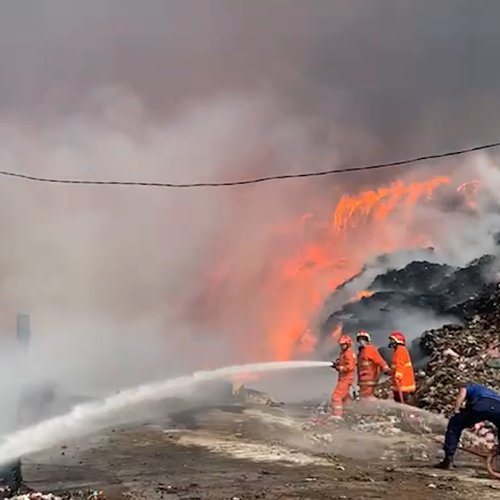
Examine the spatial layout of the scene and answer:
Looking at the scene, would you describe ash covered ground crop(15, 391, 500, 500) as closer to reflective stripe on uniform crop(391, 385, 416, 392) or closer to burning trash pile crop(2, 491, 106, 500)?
burning trash pile crop(2, 491, 106, 500)

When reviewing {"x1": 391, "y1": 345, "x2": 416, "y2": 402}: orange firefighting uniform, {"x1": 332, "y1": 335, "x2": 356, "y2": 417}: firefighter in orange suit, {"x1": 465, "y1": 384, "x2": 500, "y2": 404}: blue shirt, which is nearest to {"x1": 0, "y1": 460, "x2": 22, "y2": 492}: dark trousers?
{"x1": 465, "y1": 384, "x2": 500, "y2": 404}: blue shirt

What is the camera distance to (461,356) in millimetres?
16734

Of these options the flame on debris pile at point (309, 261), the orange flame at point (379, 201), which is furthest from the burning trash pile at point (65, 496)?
the orange flame at point (379, 201)

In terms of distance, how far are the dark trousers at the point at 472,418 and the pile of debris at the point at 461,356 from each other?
4.79 m

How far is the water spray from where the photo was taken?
36.4 feet

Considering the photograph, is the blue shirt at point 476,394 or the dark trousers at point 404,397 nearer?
the blue shirt at point 476,394

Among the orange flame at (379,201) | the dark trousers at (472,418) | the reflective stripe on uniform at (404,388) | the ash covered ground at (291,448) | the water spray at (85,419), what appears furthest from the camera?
the orange flame at (379,201)

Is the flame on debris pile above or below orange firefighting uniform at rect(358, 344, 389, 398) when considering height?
above

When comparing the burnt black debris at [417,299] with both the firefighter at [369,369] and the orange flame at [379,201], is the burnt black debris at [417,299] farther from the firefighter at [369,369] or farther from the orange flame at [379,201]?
the firefighter at [369,369]

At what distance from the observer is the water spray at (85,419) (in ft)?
36.4

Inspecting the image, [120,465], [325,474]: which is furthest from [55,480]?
[325,474]

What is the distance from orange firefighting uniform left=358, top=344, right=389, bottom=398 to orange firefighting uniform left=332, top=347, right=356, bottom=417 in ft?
0.76

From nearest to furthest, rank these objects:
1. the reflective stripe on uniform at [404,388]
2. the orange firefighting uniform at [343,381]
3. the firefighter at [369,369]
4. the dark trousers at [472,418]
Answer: the dark trousers at [472,418] < the orange firefighting uniform at [343,381] < the reflective stripe on uniform at [404,388] < the firefighter at [369,369]

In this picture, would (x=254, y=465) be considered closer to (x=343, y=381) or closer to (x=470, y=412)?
(x=470, y=412)
